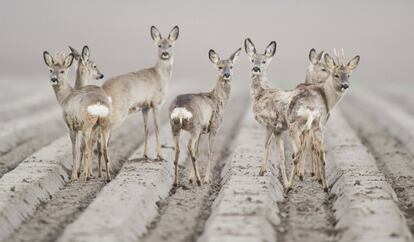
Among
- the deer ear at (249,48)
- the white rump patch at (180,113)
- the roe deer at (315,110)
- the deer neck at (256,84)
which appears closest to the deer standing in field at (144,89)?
the white rump patch at (180,113)

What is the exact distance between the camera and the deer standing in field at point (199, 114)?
13.0 meters

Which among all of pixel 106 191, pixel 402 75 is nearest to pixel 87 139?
pixel 106 191

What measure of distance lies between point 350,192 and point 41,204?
14.1ft

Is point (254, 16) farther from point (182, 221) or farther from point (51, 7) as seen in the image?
point (182, 221)

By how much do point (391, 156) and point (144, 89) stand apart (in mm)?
4912

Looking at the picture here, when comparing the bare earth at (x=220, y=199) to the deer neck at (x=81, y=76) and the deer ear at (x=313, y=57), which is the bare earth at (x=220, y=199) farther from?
the deer ear at (x=313, y=57)

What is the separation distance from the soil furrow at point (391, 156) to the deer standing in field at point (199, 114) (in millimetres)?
2979

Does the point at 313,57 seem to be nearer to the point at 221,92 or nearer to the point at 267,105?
the point at 221,92

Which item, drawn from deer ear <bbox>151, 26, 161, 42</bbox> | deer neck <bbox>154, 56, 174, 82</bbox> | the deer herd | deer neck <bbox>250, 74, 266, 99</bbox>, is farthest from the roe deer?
deer ear <bbox>151, 26, 161, 42</bbox>

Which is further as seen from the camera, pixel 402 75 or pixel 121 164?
pixel 402 75

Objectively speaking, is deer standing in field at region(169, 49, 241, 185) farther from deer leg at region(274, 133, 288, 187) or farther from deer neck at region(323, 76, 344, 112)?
deer neck at region(323, 76, 344, 112)

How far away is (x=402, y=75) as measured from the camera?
45.2 m

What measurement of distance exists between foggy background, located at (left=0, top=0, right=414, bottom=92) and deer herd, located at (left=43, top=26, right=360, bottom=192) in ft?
96.5

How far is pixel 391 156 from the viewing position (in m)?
16.6
